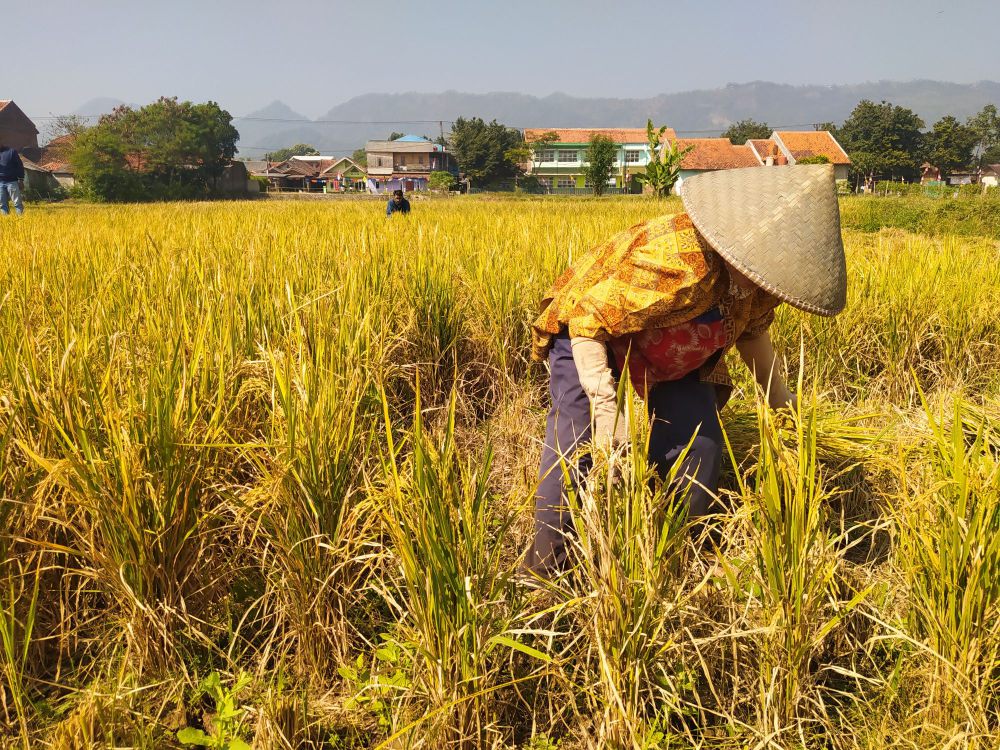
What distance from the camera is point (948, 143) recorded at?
56.8 meters

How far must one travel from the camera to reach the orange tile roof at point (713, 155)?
4938 cm

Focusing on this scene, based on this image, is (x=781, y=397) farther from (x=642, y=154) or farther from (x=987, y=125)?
(x=987, y=125)

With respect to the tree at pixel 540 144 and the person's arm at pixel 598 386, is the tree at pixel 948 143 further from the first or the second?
the person's arm at pixel 598 386

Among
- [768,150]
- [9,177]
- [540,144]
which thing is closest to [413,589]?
[9,177]

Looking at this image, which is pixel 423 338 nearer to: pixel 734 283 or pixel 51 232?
pixel 734 283

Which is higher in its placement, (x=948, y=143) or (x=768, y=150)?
(x=948, y=143)

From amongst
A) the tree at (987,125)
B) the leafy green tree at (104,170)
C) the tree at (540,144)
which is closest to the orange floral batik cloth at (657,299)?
the leafy green tree at (104,170)

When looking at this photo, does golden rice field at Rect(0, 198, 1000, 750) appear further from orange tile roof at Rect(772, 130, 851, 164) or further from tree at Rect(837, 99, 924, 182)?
tree at Rect(837, 99, 924, 182)

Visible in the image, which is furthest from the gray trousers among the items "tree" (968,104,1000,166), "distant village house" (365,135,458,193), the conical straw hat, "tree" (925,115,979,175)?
"tree" (968,104,1000,166)

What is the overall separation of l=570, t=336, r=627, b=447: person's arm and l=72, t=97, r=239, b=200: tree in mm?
33151

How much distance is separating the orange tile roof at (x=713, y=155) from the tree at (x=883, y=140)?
939 centimetres

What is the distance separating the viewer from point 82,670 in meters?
1.34

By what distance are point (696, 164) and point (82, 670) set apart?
2099 inches

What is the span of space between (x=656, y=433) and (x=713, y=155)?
53.9 metres
